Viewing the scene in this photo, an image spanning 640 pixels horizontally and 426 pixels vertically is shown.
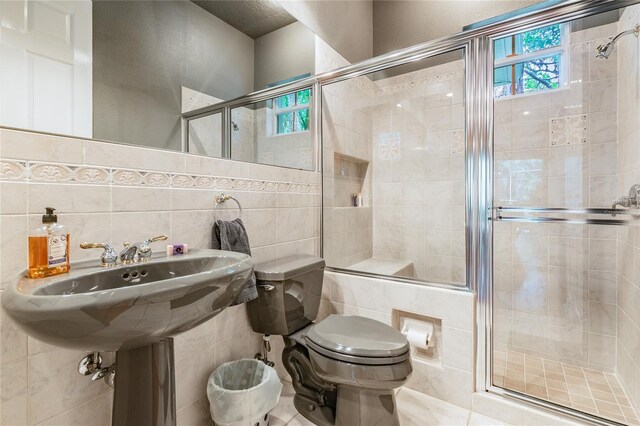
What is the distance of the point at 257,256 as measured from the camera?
60.4 inches

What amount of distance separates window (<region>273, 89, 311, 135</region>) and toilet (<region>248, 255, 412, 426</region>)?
82 cm

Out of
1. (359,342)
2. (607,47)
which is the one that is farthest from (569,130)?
(359,342)

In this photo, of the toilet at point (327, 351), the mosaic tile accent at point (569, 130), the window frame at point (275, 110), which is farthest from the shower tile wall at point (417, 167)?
the toilet at point (327, 351)

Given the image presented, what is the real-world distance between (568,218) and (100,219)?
6.57 ft

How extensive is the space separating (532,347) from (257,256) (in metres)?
1.84

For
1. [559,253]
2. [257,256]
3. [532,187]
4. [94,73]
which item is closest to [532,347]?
[559,253]

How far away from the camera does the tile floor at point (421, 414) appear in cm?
137

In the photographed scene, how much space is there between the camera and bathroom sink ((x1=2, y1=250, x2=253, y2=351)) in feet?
1.82

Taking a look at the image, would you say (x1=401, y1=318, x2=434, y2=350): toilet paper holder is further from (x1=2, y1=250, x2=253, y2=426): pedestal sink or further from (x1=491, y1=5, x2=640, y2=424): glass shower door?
(x1=2, y1=250, x2=253, y2=426): pedestal sink

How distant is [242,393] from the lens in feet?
3.73

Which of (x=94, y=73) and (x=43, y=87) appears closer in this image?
(x=43, y=87)

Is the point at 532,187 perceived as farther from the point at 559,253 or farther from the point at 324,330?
the point at 324,330

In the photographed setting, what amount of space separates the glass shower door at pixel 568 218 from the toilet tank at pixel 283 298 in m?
0.95

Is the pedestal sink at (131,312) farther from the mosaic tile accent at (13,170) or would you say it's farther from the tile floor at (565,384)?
the tile floor at (565,384)
